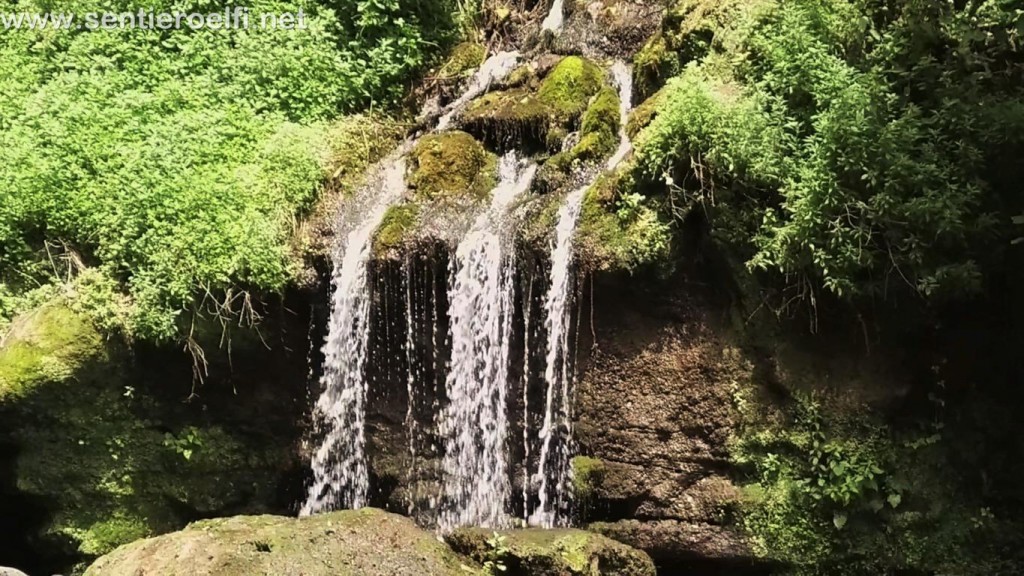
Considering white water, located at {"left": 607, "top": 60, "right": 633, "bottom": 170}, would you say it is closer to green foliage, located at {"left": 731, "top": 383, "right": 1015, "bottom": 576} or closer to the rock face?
the rock face

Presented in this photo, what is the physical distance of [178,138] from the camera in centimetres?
735

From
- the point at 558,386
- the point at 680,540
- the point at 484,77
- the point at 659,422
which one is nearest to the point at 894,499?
the point at 680,540

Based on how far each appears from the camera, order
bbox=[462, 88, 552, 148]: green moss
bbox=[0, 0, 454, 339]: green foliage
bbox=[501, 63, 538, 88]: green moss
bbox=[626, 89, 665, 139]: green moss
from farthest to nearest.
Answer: bbox=[501, 63, 538, 88]: green moss, bbox=[462, 88, 552, 148]: green moss, bbox=[0, 0, 454, 339]: green foliage, bbox=[626, 89, 665, 139]: green moss

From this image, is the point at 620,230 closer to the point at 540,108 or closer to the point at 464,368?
the point at 464,368

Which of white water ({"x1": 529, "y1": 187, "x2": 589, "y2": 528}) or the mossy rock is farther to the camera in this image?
the mossy rock

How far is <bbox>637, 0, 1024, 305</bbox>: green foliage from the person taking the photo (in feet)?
15.4

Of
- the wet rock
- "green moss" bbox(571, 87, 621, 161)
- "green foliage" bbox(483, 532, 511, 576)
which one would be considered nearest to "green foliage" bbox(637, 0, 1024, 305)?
"green moss" bbox(571, 87, 621, 161)

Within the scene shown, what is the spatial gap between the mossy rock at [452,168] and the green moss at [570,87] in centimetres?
75

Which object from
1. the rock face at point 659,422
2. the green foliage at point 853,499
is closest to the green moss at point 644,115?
the rock face at point 659,422

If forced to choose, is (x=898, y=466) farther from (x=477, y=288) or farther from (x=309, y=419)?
(x=309, y=419)

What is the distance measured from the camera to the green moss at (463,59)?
27.6 feet

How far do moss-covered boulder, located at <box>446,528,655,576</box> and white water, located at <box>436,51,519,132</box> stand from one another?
4182mm

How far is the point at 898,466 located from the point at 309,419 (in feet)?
15.0

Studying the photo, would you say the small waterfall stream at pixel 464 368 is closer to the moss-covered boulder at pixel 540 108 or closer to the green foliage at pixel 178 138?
the moss-covered boulder at pixel 540 108
